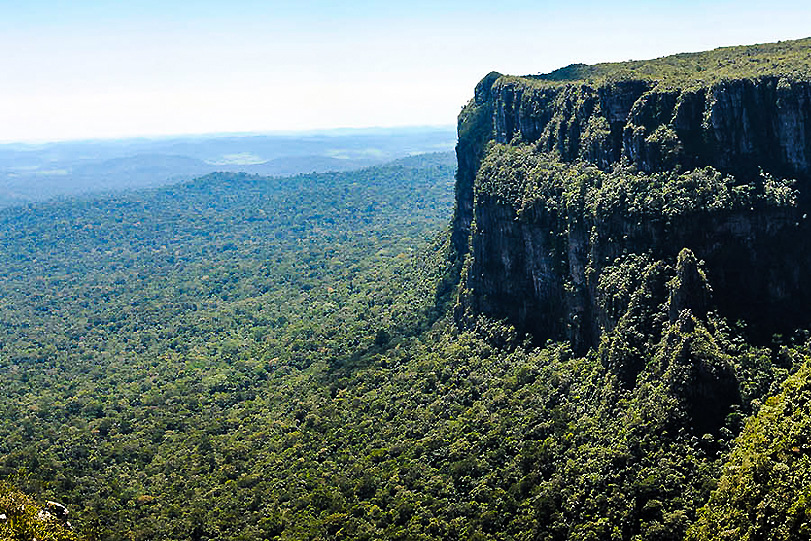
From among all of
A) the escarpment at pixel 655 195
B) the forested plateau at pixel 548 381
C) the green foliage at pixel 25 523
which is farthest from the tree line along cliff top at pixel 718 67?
the green foliage at pixel 25 523

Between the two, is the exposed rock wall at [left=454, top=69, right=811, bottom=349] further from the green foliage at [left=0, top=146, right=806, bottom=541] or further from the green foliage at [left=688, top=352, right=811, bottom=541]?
the green foliage at [left=688, top=352, right=811, bottom=541]

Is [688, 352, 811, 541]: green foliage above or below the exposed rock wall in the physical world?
below

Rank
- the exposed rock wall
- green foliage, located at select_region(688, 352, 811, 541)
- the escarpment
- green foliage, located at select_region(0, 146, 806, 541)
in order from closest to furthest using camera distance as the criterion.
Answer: green foliage, located at select_region(688, 352, 811, 541)
green foliage, located at select_region(0, 146, 806, 541)
the exposed rock wall
the escarpment

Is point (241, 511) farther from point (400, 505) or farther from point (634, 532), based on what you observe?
point (634, 532)

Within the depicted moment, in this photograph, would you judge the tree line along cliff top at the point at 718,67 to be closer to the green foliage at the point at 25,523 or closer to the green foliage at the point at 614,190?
the green foliage at the point at 614,190

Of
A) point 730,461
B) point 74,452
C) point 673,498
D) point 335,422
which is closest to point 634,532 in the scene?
point 673,498

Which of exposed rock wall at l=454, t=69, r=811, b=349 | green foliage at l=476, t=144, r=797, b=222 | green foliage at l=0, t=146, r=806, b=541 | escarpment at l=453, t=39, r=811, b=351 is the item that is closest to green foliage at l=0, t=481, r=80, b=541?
green foliage at l=0, t=146, r=806, b=541
